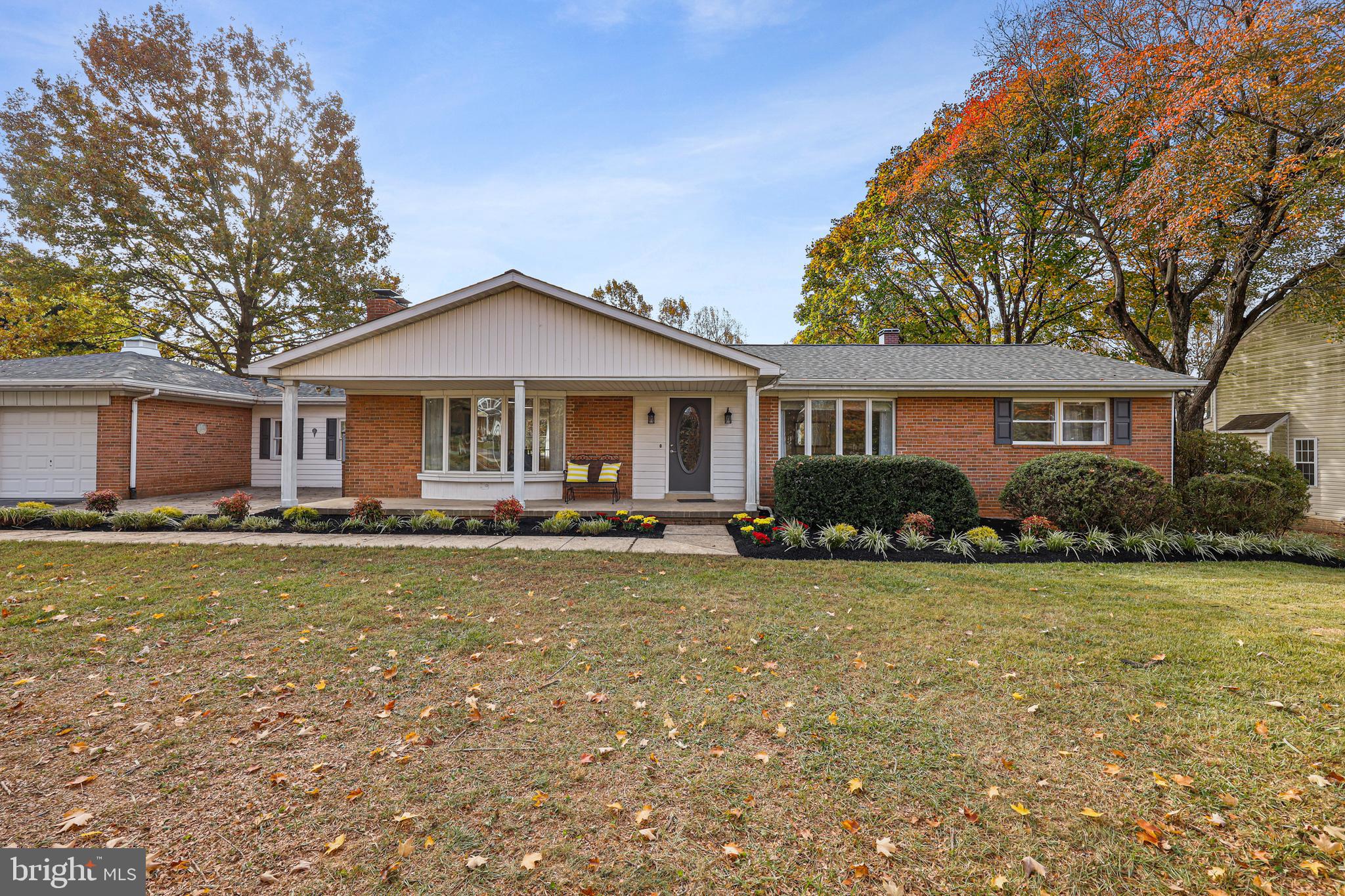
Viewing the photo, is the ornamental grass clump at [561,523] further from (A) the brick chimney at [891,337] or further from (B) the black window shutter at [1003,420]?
(A) the brick chimney at [891,337]

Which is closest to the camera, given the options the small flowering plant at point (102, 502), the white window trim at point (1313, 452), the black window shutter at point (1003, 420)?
the small flowering plant at point (102, 502)

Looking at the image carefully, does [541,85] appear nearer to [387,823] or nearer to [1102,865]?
[387,823]

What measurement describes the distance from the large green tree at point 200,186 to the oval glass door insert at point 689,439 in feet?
56.8

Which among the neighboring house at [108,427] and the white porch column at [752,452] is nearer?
the white porch column at [752,452]

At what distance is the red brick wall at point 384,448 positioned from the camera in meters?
12.2

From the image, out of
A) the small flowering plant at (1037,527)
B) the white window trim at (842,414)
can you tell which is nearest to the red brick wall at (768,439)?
the white window trim at (842,414)

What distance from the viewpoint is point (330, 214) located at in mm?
21984

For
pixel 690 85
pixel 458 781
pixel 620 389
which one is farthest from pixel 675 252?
pixel 458 781

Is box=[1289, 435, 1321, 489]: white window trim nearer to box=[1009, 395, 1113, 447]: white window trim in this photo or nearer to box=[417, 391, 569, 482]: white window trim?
box=[1009, 395, 1113, 447]: white window trim

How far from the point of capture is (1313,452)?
575 inches

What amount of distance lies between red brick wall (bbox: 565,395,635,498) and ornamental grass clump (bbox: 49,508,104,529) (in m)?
7.83

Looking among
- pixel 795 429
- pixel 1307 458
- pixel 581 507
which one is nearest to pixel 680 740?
pixel 581 507

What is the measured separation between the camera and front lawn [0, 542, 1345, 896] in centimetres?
213

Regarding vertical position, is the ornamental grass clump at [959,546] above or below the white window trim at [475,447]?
below
